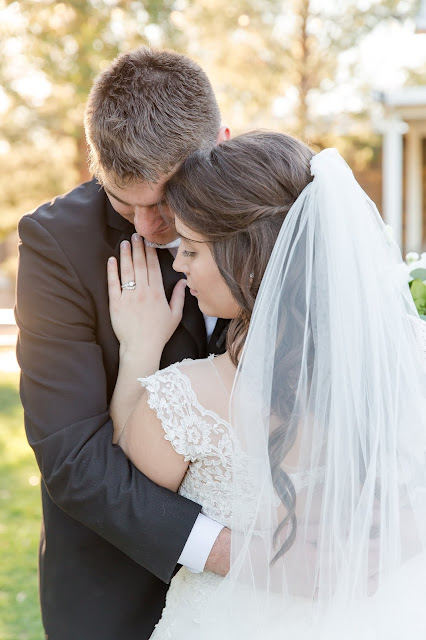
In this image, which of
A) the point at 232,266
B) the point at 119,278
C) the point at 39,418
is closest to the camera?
the point at 232,266

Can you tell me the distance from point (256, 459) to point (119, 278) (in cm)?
81

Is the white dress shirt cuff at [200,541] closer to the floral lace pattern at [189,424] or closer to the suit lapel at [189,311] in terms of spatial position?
the floral lace pattern at [189,424]

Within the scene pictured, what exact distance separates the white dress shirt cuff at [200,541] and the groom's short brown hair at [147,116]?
3.31 ft

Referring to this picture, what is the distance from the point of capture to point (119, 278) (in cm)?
244

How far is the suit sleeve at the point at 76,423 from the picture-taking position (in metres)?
2.08

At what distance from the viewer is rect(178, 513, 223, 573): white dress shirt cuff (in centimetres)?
210

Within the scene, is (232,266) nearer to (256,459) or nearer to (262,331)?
(262,331)

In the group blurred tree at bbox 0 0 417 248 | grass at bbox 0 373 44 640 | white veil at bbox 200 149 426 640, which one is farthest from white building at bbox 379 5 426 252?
white veil at bbox 200 149 426 640

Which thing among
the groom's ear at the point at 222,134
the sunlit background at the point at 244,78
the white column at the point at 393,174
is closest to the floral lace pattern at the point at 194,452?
the groom's ear at the point at 222,134

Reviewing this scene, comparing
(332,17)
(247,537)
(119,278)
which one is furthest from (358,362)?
(332,17)

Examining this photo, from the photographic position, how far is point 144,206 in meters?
2.31

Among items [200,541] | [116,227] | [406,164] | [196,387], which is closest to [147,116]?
[116,227]

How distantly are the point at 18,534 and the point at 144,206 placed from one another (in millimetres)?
3835

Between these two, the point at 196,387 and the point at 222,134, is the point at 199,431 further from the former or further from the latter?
the point at 222,134
